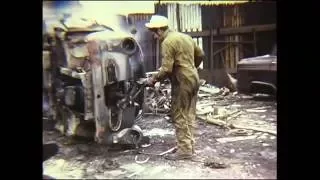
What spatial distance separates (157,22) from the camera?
1.04 metres

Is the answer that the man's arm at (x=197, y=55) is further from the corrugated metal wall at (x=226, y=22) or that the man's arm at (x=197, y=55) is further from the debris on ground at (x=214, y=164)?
the debris on ground at (x=214, y=164)

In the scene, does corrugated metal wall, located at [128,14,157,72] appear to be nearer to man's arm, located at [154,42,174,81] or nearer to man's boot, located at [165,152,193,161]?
man's arm, located at [154,42,174,81]

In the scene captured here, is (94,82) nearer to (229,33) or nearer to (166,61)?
(166,61)

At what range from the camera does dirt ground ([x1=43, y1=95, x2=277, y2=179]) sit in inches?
41.1

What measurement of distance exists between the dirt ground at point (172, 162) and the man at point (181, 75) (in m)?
0.02

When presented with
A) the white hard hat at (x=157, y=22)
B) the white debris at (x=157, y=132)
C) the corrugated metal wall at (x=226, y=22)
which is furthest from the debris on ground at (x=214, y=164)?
the white hard hat at (x=157, y=22)

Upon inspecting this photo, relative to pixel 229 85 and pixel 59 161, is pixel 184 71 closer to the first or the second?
pixel 229 85

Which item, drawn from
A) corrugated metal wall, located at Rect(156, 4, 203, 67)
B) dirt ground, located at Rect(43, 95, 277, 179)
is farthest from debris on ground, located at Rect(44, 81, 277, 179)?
corrugated metal wall, located at Rect(156, 4, 203, 67)

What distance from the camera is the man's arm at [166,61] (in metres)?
1.04

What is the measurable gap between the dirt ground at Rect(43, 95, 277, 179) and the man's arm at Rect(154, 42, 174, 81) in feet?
0.35

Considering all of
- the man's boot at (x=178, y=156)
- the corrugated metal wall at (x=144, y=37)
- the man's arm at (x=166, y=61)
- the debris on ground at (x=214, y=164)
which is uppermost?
the corrugated metal wall at (x=144, y=37)
